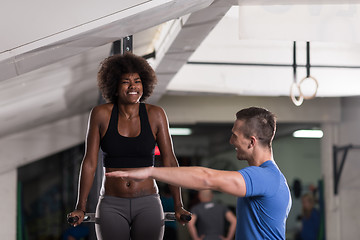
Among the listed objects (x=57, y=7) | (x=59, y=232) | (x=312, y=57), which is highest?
(x=312, y=57)

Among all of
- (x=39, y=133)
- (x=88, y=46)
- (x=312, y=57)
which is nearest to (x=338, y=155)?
(x=312, y=57)

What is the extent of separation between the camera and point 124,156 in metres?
2.34

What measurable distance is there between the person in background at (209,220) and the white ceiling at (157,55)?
5.21 ft

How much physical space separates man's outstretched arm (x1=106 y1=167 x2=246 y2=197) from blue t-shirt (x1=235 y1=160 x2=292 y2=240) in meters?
0.12

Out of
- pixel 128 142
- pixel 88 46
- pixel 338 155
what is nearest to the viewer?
pixel 128 142

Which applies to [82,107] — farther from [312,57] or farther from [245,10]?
[245,10]

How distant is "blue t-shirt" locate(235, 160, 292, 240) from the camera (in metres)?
2.07

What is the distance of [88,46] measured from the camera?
113 inches

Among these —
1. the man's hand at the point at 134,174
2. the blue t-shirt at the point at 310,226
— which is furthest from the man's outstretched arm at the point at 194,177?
the blue t-shirt at the point at 310,226

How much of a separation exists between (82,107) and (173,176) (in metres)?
6.91

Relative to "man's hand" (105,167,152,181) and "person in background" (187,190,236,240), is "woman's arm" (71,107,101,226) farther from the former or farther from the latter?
"person in background" (187,190,236,240)

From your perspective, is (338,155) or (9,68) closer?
(9,68)

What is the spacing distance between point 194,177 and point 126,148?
54 centimetres

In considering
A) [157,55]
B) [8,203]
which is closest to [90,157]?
[157,55]
